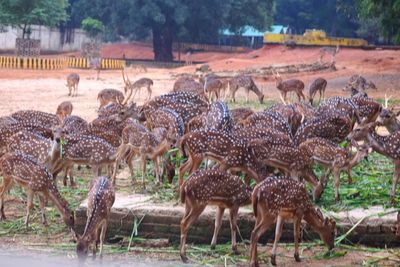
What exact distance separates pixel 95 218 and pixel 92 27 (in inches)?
1933

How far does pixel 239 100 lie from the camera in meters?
25.8

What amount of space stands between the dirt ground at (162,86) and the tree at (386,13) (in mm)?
2016

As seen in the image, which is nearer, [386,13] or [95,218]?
[95,218]

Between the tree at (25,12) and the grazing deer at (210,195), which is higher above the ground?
the tree at (25,12)

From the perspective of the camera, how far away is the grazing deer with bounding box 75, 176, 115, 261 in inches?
304

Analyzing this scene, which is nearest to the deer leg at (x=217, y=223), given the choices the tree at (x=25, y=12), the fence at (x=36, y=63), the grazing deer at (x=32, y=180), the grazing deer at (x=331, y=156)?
the grazing deer at (x=32, y=180)

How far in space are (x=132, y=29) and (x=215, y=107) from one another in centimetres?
4366

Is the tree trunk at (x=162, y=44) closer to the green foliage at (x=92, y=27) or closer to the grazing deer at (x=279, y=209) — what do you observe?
the green foliage at (x=92, y=27)

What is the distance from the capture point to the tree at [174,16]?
52.7 meters

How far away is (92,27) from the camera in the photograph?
184 ft

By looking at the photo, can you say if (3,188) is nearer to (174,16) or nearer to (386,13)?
(386,13)

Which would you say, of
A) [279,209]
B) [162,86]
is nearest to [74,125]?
[279,209]

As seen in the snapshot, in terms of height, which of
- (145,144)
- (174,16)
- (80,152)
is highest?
(174,16)

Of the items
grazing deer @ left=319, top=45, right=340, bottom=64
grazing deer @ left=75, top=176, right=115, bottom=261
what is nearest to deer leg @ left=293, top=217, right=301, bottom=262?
grazing deer @ left=75, top=176, right=115, bottom=261
